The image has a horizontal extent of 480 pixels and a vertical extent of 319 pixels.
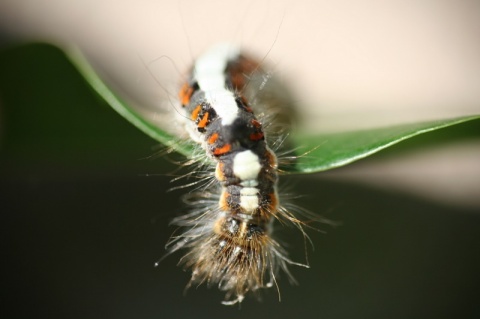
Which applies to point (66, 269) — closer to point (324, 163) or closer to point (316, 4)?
point (324, 163)

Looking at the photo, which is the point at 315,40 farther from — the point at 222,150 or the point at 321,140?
the point at 222,150

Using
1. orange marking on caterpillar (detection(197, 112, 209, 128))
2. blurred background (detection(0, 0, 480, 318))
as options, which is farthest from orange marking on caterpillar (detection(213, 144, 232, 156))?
blurred background (detection(0, 0, 480, 318))

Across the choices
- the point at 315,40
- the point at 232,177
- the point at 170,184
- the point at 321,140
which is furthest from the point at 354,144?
the point at 315,40

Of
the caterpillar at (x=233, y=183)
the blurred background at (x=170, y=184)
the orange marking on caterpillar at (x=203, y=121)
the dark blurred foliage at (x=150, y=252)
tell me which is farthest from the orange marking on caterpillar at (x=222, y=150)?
the dark blurred foliage at (x=150, y=252)

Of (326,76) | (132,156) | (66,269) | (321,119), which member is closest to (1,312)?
(66,269)

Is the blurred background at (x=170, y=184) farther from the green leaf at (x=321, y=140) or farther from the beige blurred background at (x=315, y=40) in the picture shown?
the green leaf at (x=321, y=140)

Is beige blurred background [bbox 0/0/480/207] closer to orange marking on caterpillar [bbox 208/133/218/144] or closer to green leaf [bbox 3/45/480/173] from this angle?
green leaf [bbox 3/45/480/173]

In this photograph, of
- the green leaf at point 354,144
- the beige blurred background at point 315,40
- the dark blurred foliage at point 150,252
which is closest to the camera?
the green leaf at point 354,144
